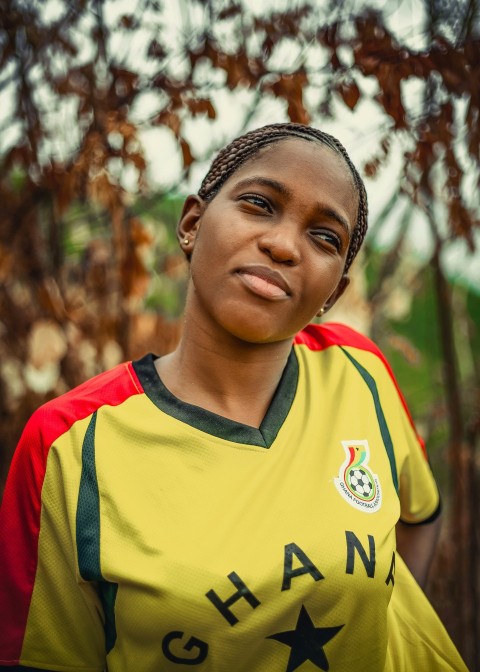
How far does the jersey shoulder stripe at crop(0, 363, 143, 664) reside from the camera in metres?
1.44

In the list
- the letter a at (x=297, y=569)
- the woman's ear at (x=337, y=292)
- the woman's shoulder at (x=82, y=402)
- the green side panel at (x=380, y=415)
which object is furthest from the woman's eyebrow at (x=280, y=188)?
the letter a at (x=297, y=569)

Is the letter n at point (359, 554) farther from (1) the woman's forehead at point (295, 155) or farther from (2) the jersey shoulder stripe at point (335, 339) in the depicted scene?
(1) the woman's forehead at point (295, 155)

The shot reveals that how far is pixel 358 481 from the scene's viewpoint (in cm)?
158

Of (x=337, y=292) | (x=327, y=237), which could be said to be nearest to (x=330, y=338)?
(x=337, y=292)

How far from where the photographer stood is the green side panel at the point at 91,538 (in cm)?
137

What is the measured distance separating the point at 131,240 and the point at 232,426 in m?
1.86

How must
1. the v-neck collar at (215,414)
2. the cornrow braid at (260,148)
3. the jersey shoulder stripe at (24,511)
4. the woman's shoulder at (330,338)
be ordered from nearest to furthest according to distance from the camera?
the jersey shoulder stripe at (24,511)
the v-neck collar at (215,414)
the cornrow braid at (260,148)
the woman's shoulder at (330,338)

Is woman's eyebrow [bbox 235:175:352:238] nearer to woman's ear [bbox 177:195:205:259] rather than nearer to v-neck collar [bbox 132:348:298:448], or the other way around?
woman's ear [bbox 177:195:205:259]

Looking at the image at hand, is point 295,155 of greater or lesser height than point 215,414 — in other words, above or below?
above

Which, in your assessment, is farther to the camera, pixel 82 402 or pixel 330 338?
pixel 330 338

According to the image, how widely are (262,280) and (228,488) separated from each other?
487 mm

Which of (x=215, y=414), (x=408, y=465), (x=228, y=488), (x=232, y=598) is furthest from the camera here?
(x=408, y=465)

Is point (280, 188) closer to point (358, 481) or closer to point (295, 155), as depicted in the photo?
point (295, 155)

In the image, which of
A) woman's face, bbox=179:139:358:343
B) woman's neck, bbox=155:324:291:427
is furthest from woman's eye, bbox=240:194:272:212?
woman's neck, bbox=155:324:291:427
